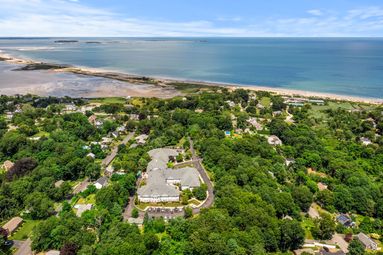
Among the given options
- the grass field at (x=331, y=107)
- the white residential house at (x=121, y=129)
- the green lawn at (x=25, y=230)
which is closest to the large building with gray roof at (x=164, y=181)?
the green lawn at (x=25, y=230)

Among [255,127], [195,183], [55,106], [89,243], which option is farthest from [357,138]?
[55,106]

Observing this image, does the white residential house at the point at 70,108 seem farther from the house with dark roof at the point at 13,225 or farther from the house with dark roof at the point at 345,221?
the house with dark roof at the point at 345,221

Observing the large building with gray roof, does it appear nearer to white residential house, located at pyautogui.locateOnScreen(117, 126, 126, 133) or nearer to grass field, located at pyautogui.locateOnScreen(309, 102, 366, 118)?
white residential house, located at pyautogui.locateOnScreen(117, 126, 126, 133)

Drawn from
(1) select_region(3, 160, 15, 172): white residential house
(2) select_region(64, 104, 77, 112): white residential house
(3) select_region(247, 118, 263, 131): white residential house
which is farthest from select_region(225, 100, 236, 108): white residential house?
(1) select_region(3, 160, 15, 172): white residential house

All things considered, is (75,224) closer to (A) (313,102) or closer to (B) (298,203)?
(B) (298,203)

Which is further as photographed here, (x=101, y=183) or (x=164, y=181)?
(x=101, y=183)

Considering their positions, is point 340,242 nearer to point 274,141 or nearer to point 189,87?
point 274,141

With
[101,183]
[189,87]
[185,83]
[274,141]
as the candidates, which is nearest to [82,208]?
[101,183]

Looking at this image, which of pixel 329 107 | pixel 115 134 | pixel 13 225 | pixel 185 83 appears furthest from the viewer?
pixel 185 83
